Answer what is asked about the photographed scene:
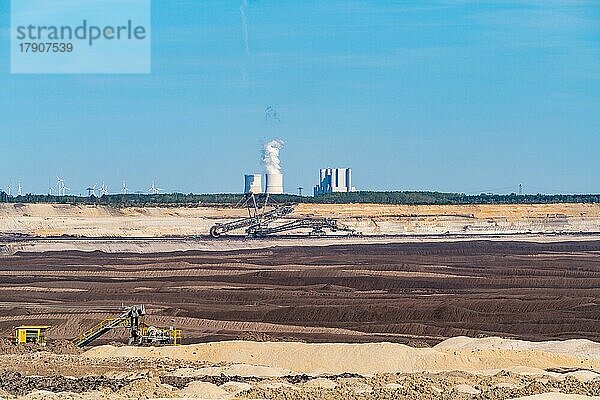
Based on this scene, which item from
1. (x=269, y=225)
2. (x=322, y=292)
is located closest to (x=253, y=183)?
(x=269, y=225)

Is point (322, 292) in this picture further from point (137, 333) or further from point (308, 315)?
point (137, 333)

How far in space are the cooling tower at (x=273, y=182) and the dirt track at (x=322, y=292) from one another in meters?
64.0

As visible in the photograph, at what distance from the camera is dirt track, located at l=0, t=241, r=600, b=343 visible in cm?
5462

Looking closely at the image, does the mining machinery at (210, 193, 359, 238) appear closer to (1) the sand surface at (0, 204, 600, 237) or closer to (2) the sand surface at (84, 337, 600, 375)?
(1) the sand surface at (0, 204, 600, 237)

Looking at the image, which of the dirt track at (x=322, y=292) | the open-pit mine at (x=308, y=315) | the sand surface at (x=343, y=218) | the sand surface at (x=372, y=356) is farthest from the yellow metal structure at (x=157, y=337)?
the sand surface at (x=343, y=218)

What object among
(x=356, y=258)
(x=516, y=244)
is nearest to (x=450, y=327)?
(x=356, y=258)

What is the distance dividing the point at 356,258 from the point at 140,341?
5381 cm

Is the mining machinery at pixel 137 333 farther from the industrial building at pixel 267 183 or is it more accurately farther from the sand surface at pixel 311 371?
the industrial building at pixel 267 183

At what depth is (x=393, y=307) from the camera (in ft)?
200

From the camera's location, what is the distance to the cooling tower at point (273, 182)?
177 metres

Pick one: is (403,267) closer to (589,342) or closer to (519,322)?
(519,322)

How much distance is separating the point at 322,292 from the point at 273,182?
106221 millimetres

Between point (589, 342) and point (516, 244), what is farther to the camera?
point (516, 244)

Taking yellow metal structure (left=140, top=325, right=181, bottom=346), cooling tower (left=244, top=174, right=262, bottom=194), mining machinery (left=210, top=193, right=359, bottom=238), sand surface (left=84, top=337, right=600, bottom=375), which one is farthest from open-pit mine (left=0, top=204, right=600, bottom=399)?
cooling tower (left=244, top=174, right=262, bottom=194)
